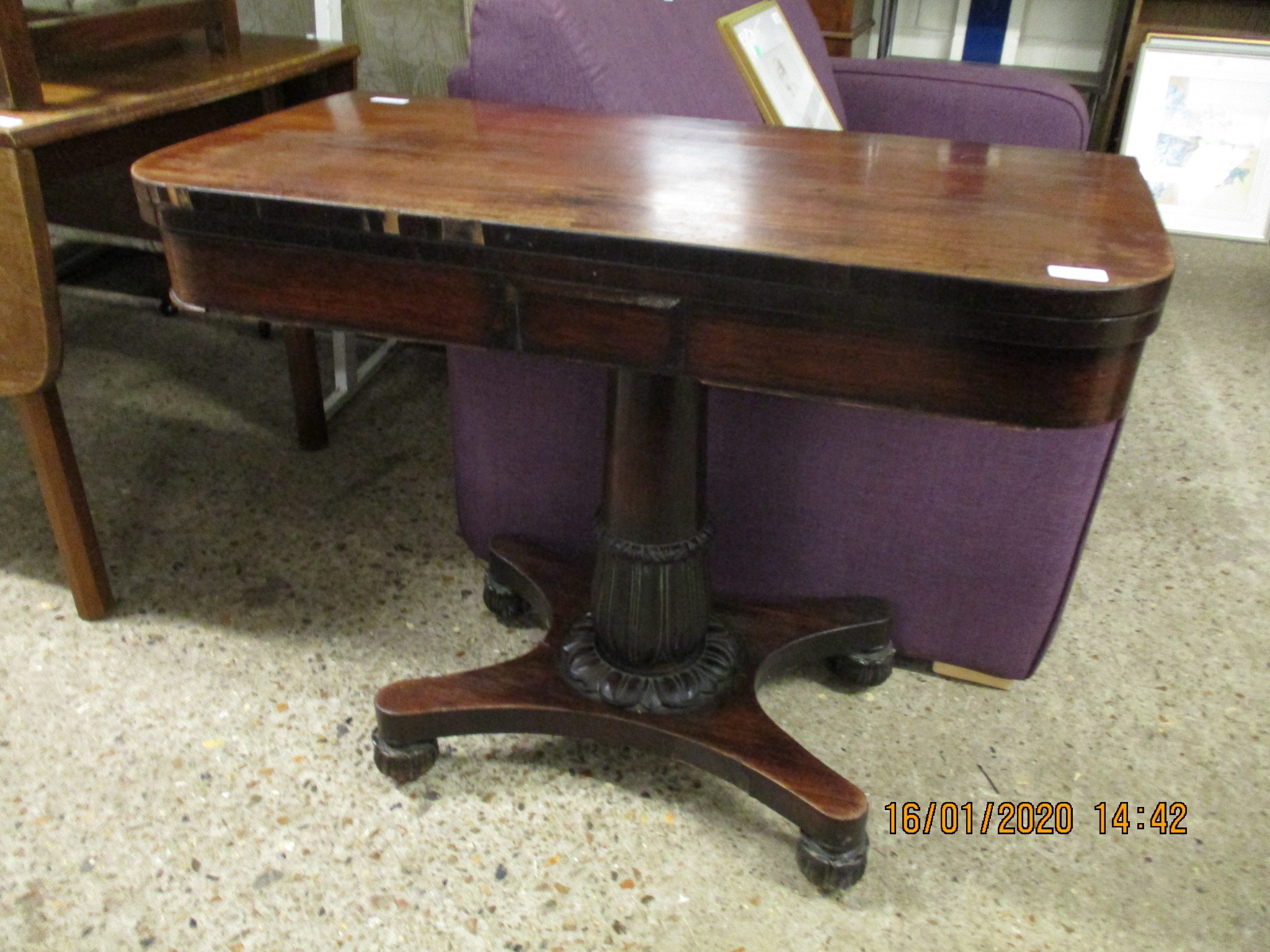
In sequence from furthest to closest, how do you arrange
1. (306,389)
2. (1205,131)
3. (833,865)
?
(1205,131)
(306,389)
(833,865)

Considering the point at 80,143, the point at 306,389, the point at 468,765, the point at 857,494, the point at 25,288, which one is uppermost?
the point at 80,143

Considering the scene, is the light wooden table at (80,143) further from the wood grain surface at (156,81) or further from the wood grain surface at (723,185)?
the wood grain surface at (723,185)

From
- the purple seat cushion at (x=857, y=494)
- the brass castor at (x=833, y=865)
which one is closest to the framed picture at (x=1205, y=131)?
the purple seat cushion at (x=857, y=494)

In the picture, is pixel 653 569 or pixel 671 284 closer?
pixel 671 284

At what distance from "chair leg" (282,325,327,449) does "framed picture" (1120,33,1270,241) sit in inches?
88.0

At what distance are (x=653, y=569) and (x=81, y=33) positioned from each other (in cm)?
88

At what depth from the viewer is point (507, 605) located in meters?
1.27

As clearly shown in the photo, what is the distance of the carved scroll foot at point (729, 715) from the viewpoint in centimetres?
93

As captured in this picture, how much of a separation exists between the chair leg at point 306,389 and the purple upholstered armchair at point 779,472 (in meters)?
0.41

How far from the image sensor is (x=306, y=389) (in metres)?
1.62

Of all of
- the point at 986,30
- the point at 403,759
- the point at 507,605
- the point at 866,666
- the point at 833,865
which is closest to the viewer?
the point at 833,865

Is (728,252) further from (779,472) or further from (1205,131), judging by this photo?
(1205,131)

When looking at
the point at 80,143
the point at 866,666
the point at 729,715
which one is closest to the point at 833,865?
the point at 729,715

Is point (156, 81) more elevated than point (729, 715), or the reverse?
point (156, 81)
